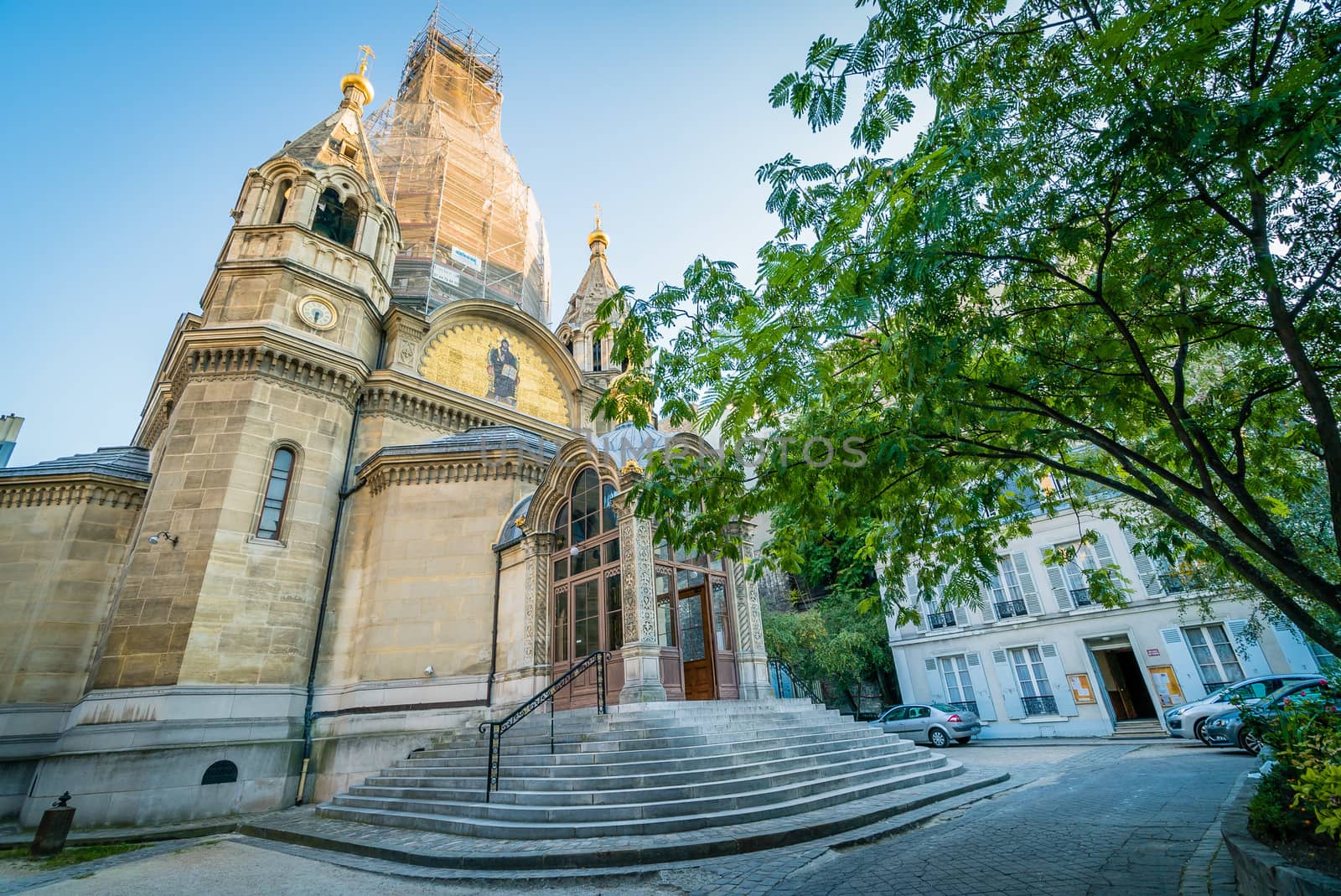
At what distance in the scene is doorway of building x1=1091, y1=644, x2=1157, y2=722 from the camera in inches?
751

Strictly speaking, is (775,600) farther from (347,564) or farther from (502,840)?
(502,840)

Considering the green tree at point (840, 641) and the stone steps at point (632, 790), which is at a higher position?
the green tree at point (840, 641)

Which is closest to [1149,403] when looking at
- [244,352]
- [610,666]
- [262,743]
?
[610,666]

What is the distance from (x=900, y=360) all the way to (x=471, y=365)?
16565 millimetres

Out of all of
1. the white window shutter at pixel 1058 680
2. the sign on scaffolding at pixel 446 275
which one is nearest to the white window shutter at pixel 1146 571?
the white window shutter at pixel 1058 680

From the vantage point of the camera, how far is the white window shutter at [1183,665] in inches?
626

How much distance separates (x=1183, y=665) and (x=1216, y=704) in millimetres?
4147

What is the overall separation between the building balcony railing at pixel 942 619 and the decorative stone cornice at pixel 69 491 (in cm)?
2303

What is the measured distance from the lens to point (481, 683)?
43.0ft

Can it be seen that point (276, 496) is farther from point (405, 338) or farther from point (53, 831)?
point (53, 831)

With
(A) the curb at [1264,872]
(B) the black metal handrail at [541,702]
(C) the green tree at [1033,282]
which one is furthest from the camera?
(B) the black metal handrail at [541,702]

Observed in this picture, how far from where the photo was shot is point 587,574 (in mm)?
12344

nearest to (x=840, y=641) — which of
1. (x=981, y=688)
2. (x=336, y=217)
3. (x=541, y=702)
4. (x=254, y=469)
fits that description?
(x=981, y=688)

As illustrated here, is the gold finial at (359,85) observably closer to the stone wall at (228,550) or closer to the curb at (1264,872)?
the stone wall at (228,550)
